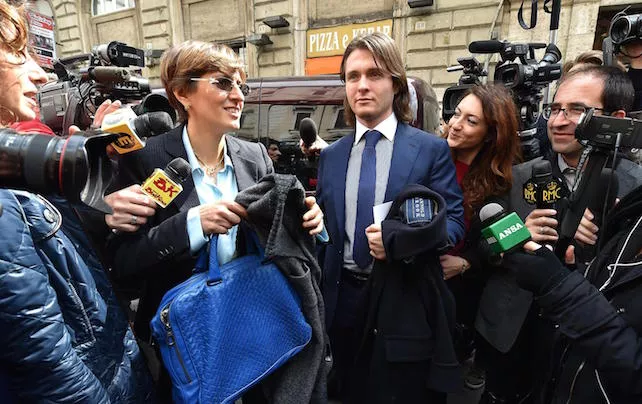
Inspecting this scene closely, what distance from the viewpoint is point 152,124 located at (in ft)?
4.85

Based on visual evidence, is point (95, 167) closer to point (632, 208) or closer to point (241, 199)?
point (241, 199)

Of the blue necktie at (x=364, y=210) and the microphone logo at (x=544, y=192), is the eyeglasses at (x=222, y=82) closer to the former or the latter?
the blue necktie at (x=364, y=210)

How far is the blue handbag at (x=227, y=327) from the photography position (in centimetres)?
112

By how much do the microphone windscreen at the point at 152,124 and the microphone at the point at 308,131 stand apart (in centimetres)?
110

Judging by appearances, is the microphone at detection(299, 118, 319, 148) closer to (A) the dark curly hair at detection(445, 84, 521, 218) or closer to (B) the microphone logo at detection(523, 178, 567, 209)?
(A) the dark curly hair at detection(445, 84, 521, 218)

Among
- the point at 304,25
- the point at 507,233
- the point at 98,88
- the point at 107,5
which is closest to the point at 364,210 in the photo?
the point at 507,233

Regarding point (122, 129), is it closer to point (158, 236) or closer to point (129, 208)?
point (129, 208)

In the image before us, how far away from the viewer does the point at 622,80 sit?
1.52 metres

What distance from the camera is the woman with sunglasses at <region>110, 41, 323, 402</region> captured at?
1.19 metres

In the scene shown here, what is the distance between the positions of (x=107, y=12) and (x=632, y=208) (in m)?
14.9

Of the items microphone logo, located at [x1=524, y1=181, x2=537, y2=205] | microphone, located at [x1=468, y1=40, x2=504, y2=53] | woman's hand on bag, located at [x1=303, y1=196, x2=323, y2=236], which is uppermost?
microphone, located at [x1=468, y1=40, x2=504, y2=53]

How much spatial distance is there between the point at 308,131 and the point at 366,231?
1355 mm

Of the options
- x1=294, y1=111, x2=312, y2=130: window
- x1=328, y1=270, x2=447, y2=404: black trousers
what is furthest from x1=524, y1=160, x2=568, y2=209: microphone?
x1=294, y1=111, x2=312, y2=130: window

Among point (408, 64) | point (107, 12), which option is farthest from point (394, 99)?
point (107, 12)
